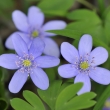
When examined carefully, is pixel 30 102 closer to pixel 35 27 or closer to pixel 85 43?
pixel 85 43

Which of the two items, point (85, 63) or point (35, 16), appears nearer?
point (85, 63)

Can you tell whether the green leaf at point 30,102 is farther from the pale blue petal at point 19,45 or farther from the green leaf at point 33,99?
the pale blue petal at point 19,45

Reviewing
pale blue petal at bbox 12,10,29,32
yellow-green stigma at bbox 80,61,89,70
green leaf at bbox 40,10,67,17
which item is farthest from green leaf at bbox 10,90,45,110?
green leaf at bbox 40,10,67,17

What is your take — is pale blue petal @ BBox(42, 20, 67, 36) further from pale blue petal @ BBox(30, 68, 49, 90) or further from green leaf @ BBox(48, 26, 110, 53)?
pale blue petal @ BBox(30, 68, 49, 90)

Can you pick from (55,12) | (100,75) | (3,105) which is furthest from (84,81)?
(55,12)

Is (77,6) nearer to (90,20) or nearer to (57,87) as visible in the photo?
(90,20)

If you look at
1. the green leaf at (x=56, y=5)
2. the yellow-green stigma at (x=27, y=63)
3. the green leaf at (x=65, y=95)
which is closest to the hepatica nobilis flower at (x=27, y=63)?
the yellow-green stigma at (x=27, y=63)
